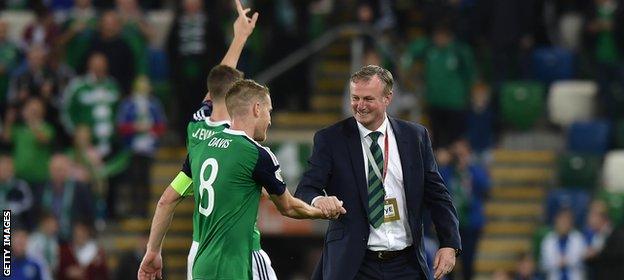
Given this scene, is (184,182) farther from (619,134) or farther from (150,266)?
(619,134)

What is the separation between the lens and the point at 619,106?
2055cm

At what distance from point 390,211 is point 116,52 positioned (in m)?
9.26

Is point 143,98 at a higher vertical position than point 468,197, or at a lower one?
higher

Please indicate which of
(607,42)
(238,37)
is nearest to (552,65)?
(607,42)

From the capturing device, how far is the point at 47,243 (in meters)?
18.4

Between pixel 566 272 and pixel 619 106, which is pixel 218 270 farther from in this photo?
pixel 619 106

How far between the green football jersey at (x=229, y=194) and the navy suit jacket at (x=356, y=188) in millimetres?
421

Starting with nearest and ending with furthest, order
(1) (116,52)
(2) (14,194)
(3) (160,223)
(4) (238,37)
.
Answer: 1. (3) (160,223)
2. (4) (238,37)
3. (2) (14,194)
4. (1) (116,52)

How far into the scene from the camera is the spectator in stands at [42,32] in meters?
20.4

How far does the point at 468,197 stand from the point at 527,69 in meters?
3.40

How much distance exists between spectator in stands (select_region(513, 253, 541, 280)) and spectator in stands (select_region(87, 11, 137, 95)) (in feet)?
15.3

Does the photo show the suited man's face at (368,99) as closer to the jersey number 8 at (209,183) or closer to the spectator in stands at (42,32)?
the jersey number 8 at (209,183)

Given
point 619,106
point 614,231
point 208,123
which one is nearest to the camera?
point 208,123

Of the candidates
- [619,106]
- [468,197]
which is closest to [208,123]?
[468,197]
